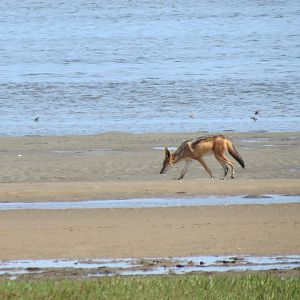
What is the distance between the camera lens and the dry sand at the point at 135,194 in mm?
12469

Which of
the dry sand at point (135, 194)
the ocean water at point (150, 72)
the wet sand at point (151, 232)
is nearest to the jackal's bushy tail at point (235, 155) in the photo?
the dry sand at point (135, 194)

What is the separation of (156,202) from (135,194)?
83 cm

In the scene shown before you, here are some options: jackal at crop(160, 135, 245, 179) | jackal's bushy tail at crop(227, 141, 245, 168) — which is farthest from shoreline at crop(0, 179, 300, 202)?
jackal at crop(160, 135, 245, 179)

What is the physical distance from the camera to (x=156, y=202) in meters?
15.9

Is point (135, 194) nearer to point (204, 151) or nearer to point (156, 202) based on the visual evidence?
point (156, 202)

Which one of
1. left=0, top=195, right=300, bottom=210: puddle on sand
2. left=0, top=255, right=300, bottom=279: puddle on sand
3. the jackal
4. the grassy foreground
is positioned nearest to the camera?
the grassy foreground

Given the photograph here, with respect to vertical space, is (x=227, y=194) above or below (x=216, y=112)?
above

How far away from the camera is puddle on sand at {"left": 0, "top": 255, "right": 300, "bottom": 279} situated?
10.9 meters

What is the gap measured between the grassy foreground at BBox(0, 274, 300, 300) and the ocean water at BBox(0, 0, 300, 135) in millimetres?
16280

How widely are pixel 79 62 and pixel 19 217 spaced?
1170 inches

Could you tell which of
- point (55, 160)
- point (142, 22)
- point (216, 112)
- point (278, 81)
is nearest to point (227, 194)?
point (55, 160)

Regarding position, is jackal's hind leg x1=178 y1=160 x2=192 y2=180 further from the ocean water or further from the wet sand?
the ocean water

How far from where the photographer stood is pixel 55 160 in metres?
21.1

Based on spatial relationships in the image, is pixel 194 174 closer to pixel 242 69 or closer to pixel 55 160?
pixel 55 160
